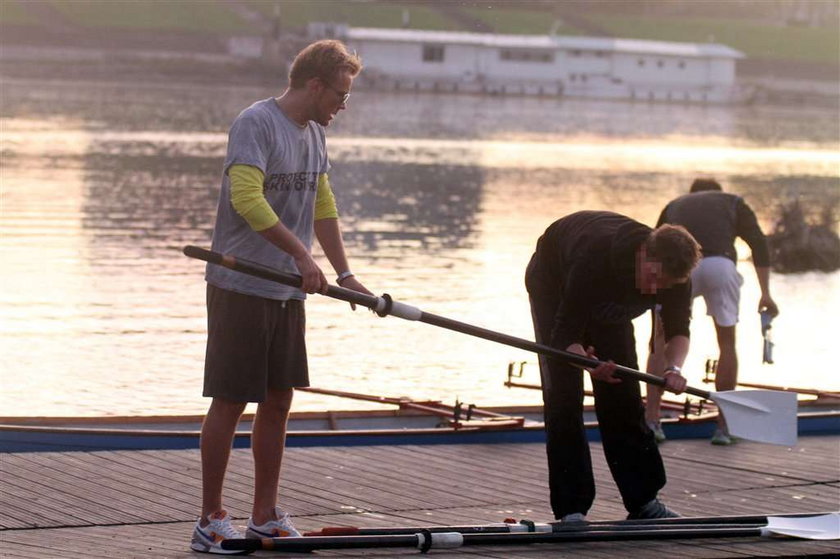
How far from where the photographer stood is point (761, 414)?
725 cm

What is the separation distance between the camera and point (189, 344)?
15.5 meters

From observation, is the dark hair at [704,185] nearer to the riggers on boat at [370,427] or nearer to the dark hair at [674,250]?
the riggers on boat at [370,427]

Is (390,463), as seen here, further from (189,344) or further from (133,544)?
(189,344)

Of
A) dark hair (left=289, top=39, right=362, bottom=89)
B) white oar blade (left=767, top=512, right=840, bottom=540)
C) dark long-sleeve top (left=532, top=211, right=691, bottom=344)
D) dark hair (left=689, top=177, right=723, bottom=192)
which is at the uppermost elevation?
dark hair (left=289, top=39, right=362, bottom=89)

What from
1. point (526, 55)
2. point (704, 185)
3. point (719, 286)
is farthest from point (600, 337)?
point (526, 55)

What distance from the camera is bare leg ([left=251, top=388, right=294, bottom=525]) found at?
19.4ft

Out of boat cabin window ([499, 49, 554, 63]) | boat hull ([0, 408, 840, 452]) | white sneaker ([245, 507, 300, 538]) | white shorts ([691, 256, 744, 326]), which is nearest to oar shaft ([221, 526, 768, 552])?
white sneaker ([245, 507, 300, 538])

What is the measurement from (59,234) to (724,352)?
16.9 metres

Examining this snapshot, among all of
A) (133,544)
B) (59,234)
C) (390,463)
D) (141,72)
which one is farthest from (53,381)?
(141,72)

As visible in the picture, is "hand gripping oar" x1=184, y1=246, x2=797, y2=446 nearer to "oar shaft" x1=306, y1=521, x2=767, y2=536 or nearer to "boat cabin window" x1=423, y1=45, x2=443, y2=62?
"oar shaft" x1=306, y1=521, x2=767, y2=536

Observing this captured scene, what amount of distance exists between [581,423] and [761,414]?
3.72ft

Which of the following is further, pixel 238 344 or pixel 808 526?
pixel 808 526

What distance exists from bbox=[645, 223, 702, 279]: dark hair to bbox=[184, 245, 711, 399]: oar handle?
542mm

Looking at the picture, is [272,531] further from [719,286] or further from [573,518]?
[719,286]
